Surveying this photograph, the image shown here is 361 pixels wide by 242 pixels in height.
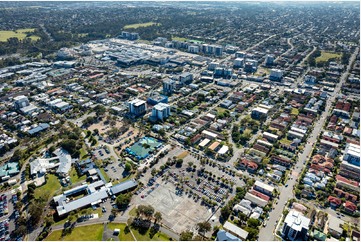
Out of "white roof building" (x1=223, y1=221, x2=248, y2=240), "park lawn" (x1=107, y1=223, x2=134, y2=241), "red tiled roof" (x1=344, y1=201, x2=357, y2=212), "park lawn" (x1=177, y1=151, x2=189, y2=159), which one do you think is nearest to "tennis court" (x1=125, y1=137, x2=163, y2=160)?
"park lawn" (x1=177, y1=151, x2=189, y2=159)

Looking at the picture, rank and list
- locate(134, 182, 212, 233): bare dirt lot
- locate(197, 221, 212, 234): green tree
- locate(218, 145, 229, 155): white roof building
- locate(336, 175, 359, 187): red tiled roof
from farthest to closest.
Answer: locate(218, 145, 229, 155): white roof building
locate(336, 175, 359, 187): red tiled roof
locate(134, 182, 212, 233): bare dirt lot
locate(197, 221, 212, 234): green tree

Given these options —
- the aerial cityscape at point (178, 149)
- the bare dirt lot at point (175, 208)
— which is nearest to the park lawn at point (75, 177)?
the aerial cityscape at point (178, 149)

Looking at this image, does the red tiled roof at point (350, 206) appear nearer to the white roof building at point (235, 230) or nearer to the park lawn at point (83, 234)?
the white roof building at point (235, 230)

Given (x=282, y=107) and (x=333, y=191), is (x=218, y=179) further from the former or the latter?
(x=282, y=107)

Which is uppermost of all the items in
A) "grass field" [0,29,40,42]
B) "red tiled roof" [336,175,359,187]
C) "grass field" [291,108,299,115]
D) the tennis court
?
"red tiled roof" [336,175,359,187]

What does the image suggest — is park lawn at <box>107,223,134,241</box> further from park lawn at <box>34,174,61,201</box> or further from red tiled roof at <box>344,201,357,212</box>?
red tiled roof at <box>344,201,357,212</box>

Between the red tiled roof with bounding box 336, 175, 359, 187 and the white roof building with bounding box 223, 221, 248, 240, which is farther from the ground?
the white roof building with bounding box 223, 221, 248, 240

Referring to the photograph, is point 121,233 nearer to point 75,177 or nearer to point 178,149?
point 75,177
